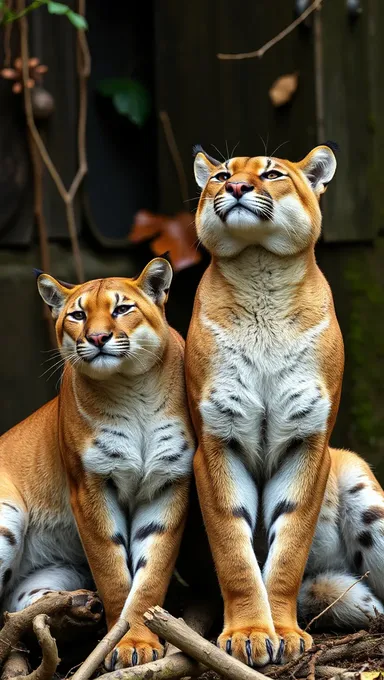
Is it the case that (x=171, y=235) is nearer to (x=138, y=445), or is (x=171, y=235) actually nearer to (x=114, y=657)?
(x=138, y=445)

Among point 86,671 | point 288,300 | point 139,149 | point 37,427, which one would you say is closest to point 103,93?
point 139,149

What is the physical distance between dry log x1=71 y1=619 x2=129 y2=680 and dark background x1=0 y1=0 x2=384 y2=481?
11.7 feet

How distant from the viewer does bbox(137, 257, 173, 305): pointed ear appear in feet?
17.7

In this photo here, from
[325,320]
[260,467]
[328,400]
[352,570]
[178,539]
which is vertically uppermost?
[325,320]

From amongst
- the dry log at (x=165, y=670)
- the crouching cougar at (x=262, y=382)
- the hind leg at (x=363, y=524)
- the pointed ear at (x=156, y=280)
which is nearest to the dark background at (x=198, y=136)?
the hind leg at (x=363, y=524)

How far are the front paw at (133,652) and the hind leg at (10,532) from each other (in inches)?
33.0

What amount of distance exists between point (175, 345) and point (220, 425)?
2.39ft

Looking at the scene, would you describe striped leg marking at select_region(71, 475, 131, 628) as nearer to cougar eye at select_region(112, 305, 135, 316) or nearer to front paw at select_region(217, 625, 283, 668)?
front paw at select_region(217, 625, 283, 668)

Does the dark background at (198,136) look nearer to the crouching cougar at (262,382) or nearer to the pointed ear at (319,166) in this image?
the pointed ear at (319,166)

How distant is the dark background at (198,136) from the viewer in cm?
793

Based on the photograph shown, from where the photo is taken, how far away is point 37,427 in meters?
6.07

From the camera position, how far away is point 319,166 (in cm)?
528

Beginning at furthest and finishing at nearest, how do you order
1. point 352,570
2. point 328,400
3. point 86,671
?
point 352,570 → point 328,400 → point 86,671

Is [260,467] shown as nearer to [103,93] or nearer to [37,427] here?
[37,427]
